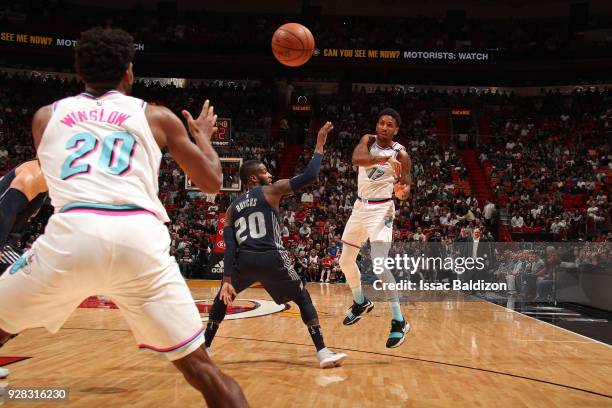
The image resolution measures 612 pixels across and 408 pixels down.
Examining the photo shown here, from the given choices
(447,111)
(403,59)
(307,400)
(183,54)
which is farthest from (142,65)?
(307,400)

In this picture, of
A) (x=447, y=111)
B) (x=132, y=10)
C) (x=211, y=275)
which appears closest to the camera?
(x=211, y=275)

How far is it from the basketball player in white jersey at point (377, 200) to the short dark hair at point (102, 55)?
13.0 feet

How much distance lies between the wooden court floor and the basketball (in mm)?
4209

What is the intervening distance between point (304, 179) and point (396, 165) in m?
1.10

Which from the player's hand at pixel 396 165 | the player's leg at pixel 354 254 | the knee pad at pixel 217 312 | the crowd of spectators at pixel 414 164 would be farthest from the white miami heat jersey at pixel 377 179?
the crowd of spectators at pixel 414 164

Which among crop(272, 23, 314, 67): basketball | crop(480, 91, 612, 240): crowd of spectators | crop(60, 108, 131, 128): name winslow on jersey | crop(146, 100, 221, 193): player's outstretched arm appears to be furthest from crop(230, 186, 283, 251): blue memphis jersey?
crop(480, 91, 612, 240): crowd of spectators

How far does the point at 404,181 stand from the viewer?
6.37 meters

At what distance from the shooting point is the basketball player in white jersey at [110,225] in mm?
2275

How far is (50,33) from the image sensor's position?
1027 inches

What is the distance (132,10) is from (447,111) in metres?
16.9

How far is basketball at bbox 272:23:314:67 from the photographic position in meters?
9.61

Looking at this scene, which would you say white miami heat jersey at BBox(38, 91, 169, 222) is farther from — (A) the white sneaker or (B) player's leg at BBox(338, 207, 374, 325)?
(B) player's leg at BBox(338, 207, 374, 325)

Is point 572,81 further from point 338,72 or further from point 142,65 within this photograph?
point 142,65

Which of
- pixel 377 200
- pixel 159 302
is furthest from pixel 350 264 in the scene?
pixel 159 302
